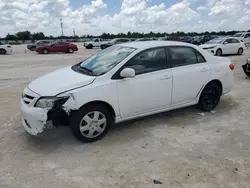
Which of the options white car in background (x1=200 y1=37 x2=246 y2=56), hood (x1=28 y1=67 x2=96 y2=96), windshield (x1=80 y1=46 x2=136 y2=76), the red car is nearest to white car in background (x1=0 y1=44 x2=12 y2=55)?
the red car

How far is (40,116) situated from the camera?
329 centimetres

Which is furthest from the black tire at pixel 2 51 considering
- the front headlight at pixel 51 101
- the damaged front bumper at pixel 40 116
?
the front headlight at pixel 51 101

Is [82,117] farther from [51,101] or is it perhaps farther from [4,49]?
[4,49]

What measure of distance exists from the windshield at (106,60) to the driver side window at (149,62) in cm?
19

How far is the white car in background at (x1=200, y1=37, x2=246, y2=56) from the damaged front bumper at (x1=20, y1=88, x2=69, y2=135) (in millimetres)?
14043

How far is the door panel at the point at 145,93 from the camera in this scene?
3.73 m

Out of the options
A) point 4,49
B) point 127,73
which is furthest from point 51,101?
point 4,49

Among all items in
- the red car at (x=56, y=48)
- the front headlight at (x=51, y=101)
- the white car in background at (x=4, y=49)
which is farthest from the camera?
the red car at (x=56, y=48)

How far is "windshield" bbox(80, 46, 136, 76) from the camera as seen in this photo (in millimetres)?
3814

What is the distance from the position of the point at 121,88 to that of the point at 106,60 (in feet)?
2.43

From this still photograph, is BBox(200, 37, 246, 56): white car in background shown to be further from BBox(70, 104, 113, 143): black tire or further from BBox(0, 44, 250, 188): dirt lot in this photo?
BBox(70, 104, 113, 143): black tire

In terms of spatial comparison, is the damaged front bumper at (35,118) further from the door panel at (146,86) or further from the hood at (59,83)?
the door panel at (146,86)

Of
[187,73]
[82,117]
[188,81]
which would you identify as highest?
[187,73]

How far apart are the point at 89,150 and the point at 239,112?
3435mm
